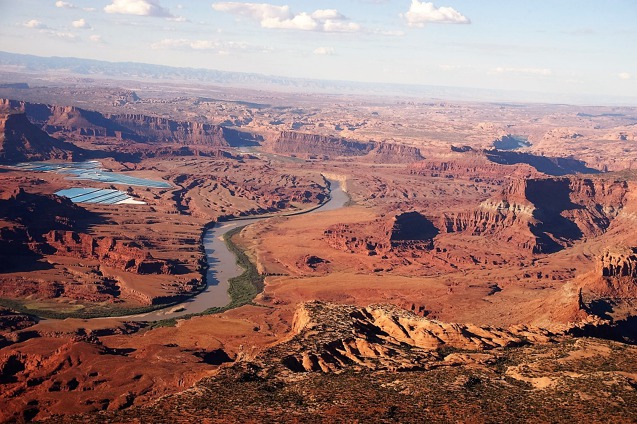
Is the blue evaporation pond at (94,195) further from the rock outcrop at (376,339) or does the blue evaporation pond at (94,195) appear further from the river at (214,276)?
the rock outcrop at (376,339)

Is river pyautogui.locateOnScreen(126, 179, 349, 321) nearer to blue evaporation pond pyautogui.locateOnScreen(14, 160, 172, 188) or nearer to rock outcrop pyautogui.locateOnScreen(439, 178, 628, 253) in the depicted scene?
blue evaporation pond pyautogui.locateOnScreen(14, 160, 172, 188)

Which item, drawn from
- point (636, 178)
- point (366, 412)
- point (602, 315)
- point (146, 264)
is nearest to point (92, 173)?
point (146, 264)

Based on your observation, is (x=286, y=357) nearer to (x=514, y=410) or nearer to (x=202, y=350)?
(x=514, y=410)

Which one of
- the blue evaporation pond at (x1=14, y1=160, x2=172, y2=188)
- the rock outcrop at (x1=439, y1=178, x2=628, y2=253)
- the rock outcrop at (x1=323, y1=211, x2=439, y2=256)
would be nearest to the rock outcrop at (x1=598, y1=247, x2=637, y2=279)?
the rock outcrop at (x1=439, y1=178, x2=628, y2=253)

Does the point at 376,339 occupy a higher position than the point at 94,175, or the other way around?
the point at 376,339

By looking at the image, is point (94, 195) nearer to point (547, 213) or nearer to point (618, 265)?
point (547, 213)

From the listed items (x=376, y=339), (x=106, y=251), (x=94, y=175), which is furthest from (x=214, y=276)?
(x=94, y=175)

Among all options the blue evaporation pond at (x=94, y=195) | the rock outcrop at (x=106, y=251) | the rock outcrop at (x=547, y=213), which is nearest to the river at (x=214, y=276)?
the rock outcrop at (x=106, y=251)
